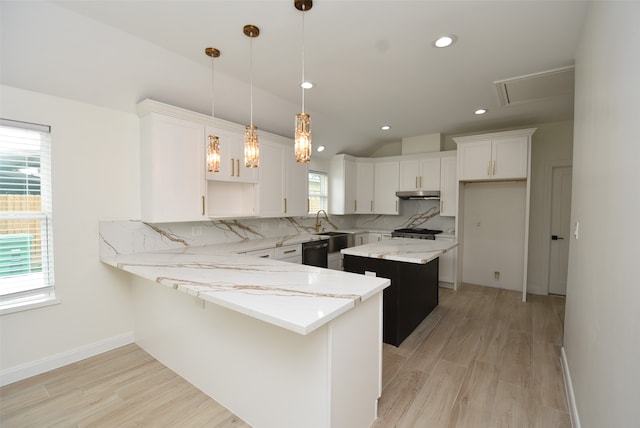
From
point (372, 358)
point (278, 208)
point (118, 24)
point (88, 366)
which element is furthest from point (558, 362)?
point (118, 24)

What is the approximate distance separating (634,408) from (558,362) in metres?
2.04

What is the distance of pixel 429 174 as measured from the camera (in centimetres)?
493

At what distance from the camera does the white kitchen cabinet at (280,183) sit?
385 centimetres

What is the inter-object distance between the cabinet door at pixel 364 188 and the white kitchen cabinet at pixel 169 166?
3198mm

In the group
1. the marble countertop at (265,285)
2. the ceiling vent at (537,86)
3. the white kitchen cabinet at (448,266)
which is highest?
the ceiling vent at (537,86)

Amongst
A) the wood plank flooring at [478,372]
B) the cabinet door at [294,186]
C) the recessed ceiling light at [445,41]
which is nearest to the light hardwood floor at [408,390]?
the wood plank flooring at [478,372]

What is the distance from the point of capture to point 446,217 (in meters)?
5.12

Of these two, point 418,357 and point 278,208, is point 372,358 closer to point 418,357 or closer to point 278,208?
point 418,357

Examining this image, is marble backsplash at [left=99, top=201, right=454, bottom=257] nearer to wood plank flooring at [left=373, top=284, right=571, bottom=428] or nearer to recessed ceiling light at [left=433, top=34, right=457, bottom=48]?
wood plank flooring at [left=373, top=284, right=571, bottom=428]

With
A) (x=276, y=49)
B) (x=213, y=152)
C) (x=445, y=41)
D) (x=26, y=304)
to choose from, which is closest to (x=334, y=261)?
(x=213, y=152)

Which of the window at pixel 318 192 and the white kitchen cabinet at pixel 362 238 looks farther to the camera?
the white kitchen cabinet at pixel 362 238

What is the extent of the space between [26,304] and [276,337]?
7.24 feet

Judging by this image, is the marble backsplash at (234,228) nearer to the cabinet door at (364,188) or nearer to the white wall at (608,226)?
the cabinet door at (364,188)

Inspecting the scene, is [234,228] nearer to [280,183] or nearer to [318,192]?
[280,183]
